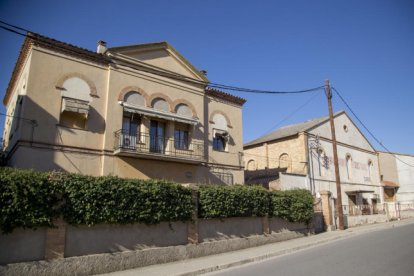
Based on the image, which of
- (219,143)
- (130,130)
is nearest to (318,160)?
(219,143)

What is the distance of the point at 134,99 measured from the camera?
17531 mm

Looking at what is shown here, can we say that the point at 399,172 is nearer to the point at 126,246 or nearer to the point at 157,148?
the point at 157,148

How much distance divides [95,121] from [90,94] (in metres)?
1.33

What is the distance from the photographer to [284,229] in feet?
56.0

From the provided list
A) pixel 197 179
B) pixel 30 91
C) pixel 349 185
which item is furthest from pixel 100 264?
pixel 349 185

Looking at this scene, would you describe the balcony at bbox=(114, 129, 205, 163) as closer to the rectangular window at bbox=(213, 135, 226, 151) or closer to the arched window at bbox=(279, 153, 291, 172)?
the rectangular window at bbox=(213, 135, 226, 151)

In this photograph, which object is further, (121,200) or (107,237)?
(121,200)

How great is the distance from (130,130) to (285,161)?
16280mm

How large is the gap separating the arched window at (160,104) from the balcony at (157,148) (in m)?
1.66

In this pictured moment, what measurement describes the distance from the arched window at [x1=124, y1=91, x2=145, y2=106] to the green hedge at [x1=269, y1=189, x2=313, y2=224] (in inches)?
325

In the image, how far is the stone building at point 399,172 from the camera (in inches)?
1722

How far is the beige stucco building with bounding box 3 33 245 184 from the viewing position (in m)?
14.7

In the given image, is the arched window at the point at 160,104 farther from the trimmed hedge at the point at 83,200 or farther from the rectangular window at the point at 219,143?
the trimmed hedge at the point at 83,200

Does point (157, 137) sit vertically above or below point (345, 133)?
below
